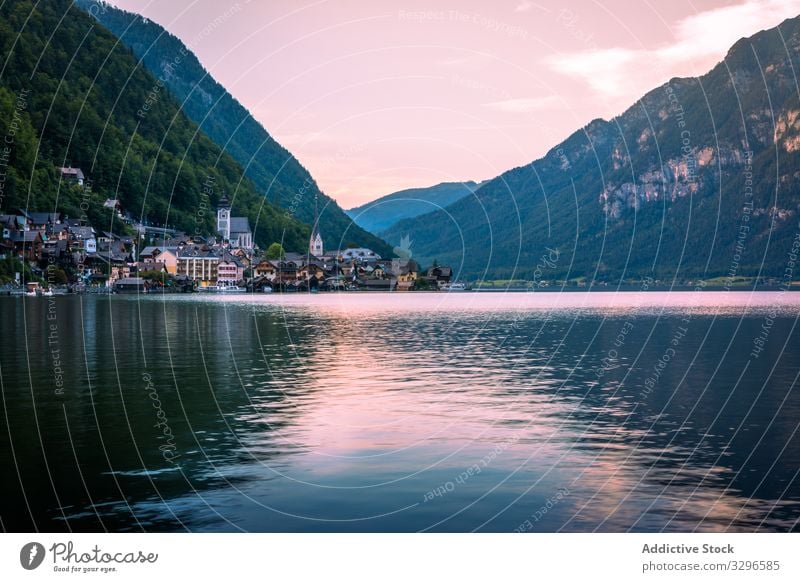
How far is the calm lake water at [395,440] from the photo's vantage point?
21078 millimetres

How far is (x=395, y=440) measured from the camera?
29.6 metres

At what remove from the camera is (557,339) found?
243ft

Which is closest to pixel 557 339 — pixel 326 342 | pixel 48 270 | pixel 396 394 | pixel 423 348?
pixel 423 348

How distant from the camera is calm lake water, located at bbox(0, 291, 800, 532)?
2108cm

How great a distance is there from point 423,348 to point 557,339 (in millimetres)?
13975

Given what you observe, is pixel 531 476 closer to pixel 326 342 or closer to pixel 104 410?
pixel 104 410

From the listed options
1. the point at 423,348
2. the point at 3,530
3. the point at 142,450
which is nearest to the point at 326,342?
the point at 423,348

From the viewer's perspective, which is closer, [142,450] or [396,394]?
[142,450]

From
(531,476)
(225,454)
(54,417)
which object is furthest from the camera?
(54,417)
